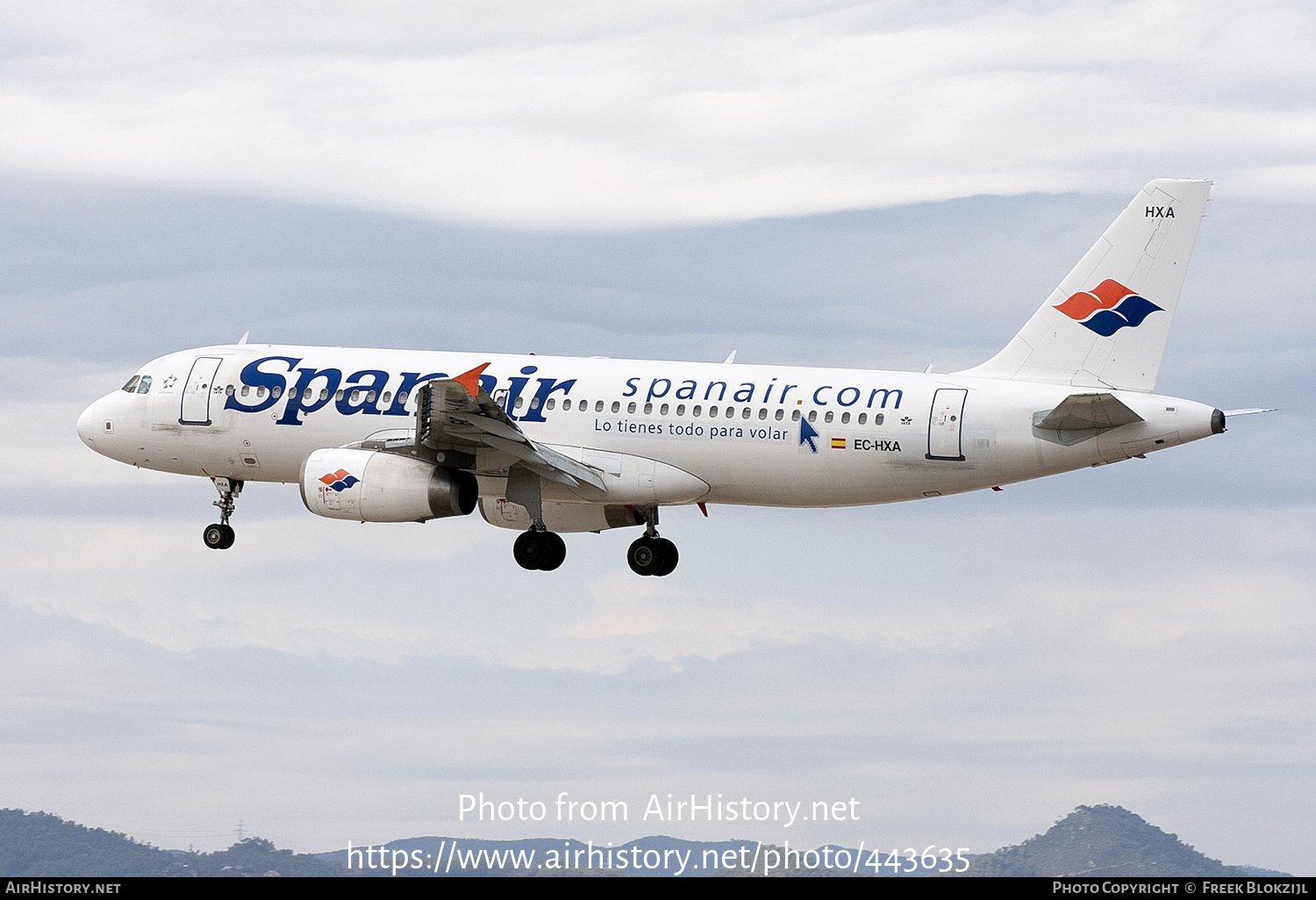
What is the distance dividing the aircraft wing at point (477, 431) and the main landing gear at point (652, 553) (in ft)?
13.7

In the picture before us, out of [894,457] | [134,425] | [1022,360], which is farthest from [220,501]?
[1022,360]

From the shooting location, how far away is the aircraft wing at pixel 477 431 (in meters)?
45.2

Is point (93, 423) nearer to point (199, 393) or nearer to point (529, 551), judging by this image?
point (199, 393)

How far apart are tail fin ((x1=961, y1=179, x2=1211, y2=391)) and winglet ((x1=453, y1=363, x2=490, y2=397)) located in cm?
1441

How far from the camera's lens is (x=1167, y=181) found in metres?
45.4

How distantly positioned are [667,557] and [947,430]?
10.3m

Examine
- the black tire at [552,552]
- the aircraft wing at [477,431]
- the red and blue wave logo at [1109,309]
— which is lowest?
the black tire at [552,552]

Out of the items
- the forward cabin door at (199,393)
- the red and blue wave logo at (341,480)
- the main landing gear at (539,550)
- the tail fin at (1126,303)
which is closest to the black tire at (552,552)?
the main landing gear at (539,550)

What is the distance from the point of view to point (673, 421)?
1852 inches

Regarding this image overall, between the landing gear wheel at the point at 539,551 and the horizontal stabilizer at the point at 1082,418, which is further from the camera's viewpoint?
the landing gear wheel at the point at 539,551

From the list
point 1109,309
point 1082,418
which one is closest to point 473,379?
point 1082,418

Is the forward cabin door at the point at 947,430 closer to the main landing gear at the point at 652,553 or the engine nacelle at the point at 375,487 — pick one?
the main landing gear at the point at 652,553

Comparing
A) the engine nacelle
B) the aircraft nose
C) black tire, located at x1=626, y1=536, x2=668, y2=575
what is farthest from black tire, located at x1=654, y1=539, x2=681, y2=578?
the aircraft nose

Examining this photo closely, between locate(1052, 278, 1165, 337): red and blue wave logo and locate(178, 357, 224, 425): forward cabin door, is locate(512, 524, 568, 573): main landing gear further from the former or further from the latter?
locate(1052, 278, 1165, 337): red and blue wave logo
